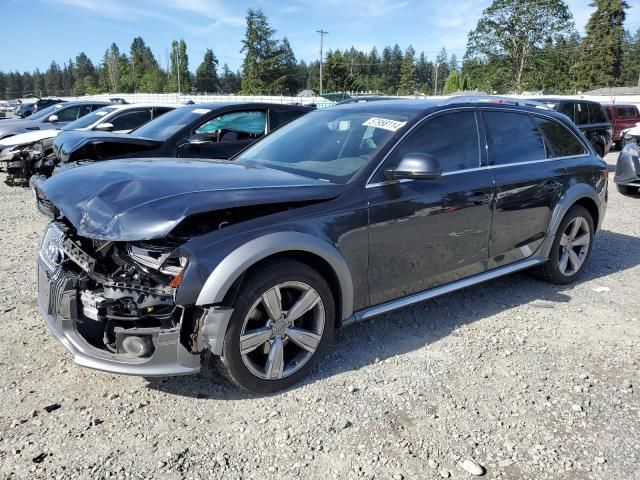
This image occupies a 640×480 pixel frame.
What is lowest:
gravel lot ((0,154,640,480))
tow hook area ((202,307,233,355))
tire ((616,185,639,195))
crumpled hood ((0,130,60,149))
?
gravel lot ((0,154,640,480))

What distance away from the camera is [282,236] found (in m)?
2.86

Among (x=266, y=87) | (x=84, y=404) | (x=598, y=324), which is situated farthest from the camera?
(x=266, y=87)

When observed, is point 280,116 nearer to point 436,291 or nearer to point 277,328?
point 436,291

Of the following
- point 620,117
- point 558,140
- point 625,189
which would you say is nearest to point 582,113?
Answer: point 625,189

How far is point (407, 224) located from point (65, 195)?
213 centimetres

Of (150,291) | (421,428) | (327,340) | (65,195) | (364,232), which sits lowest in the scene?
(421,428)

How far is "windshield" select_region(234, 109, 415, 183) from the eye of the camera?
11.4 feet

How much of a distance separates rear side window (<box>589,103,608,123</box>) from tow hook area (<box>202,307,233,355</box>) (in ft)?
48.0

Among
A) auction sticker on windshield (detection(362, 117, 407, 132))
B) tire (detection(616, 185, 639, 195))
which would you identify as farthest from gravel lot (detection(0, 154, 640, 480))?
tire (detection(616, 185, 639, 195))

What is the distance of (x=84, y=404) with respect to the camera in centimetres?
289

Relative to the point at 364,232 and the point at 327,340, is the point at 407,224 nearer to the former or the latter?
A: the point at 364,232

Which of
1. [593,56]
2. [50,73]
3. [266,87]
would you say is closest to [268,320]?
[593,56]

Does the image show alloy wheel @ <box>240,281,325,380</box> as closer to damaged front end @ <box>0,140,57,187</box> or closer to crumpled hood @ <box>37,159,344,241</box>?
crumpled hood @ <box>37,159,344,241</box>

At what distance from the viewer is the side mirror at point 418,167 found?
3215 mm
